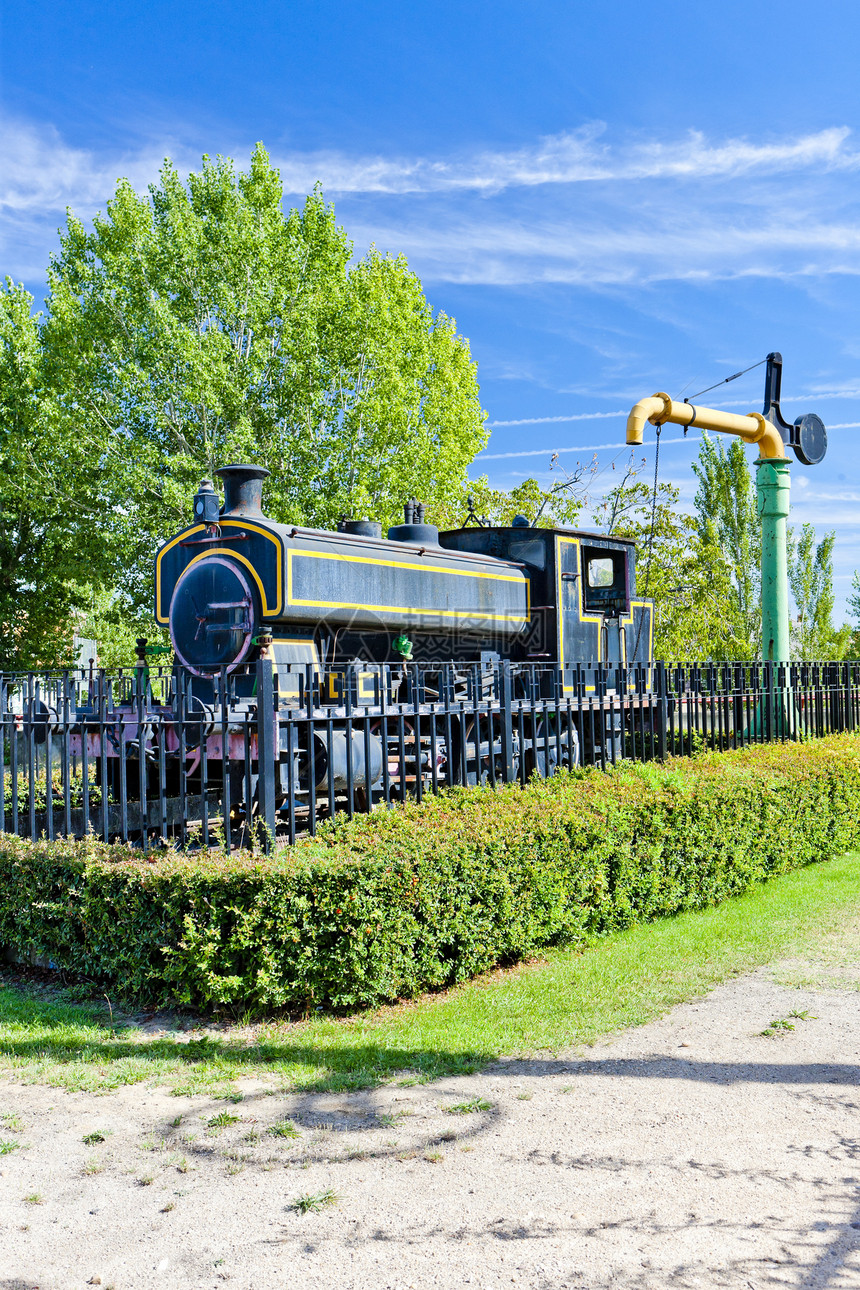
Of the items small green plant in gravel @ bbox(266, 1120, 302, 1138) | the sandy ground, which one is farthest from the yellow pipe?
small green plant in gravel @ bbox(266, 1120, 302, 1138)

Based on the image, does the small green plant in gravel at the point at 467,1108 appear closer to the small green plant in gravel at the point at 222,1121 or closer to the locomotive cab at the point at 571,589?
the small green plant in gravel at the point at 222,1121

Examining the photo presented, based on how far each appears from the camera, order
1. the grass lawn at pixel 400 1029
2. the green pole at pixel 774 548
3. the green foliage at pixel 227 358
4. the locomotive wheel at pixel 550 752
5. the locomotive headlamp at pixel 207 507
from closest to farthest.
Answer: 1. the grass lawn at pixel 400 1029
2. the locomotive wheel at pixel 550 752
3. the locomotive headlamp at pixel 207 507
4. the green pole at pixel 774 548
5. the green foliage at pixel 227 358

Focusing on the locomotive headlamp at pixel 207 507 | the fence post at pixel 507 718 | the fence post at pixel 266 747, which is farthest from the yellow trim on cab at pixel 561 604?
the fence post at pixel 266 747

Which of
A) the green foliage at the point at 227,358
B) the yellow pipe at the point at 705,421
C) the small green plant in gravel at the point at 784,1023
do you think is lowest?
the small green plant in gravel at the point at 784,1023

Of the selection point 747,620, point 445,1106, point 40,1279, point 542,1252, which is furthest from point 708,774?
point 747,620

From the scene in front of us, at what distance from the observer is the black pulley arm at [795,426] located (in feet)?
40.6

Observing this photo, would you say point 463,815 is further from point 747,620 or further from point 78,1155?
point 747,620

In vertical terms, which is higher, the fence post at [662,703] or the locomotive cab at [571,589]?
the locomotive cab at [571,589]

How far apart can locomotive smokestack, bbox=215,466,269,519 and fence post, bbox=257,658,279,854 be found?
11.9ft

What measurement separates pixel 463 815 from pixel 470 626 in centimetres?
496

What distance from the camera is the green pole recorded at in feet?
40.8

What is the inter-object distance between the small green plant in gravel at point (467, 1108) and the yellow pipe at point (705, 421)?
8088 millimetres

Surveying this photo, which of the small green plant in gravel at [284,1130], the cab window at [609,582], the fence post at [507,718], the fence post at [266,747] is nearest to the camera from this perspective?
the small green plant in gravel at [284,1130]

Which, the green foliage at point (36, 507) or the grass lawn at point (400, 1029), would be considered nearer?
the grass lawn at point (400, 1029)
